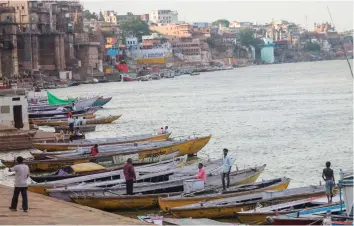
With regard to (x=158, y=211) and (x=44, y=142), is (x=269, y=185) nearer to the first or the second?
(x=158, y=211)

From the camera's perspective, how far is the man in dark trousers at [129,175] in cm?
1748

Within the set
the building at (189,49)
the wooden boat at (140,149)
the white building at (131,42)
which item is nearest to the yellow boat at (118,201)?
the wooden boat at (140,149)

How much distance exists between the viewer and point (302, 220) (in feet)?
46.0

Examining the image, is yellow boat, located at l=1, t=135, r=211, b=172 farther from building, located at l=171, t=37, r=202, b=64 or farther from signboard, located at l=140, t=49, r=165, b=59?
building, located at l=171, t=37, r=202, b=64

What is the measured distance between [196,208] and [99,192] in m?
2.94

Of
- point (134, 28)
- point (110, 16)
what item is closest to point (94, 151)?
point (134, 28)

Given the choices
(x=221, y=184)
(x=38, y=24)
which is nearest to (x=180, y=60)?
(x=38, y=24)

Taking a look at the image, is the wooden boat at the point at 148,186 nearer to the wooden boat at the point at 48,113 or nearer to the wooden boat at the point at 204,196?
the wooden boat at the point at 204,196

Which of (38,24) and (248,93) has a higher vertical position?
(38,24)

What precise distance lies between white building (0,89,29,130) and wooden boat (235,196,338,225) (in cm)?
1861

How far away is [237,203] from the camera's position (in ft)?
55.4

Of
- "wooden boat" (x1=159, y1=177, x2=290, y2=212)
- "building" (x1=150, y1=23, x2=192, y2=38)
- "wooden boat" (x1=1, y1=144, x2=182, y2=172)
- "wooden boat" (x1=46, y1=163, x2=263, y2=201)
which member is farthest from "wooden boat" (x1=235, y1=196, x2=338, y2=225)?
"building" (x1=150, y1=23, x2=192, y2=38)

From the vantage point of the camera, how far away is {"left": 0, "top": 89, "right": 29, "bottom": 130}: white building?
109 feet

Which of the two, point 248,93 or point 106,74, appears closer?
point 248,93
